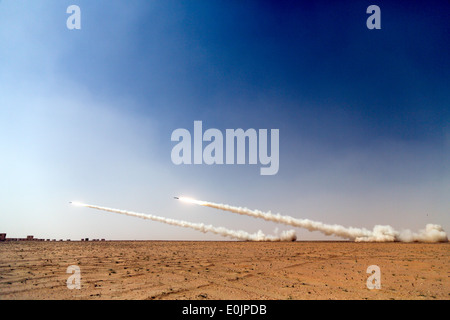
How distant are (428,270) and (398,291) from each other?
8.54 metres

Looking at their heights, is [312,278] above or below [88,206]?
below

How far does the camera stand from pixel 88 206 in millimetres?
38469

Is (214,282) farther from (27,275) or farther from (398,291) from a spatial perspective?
(27,275)

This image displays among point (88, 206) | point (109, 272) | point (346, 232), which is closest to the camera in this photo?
point (109, 272)

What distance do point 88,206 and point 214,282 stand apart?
31.0 m

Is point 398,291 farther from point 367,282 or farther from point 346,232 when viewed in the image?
point 346,232
